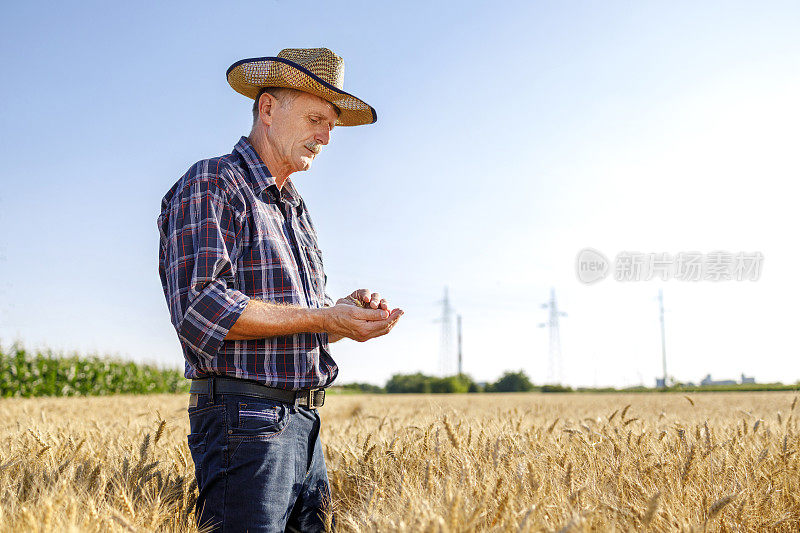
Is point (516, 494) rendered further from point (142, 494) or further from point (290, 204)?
point (290, 204)

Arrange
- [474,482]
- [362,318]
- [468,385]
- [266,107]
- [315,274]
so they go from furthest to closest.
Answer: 1. [468,385]
2. [315,274]
3. [266,107]
4. [362,318]
5. [474,482]

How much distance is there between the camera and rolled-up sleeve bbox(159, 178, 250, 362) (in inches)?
95.0

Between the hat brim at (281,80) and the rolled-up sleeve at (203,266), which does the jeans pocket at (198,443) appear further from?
the hat brim at (281,80)

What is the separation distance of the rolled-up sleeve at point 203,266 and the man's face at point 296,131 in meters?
0.46

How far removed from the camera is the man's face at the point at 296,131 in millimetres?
2971

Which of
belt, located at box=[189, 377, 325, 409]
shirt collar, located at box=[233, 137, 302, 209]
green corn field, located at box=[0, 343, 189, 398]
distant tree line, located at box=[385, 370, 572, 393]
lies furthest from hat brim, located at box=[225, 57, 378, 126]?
distant tree line, located at box=[385, 370, 572, 393]

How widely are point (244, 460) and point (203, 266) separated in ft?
2.62

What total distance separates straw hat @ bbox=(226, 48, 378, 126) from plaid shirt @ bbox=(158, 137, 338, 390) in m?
0.39

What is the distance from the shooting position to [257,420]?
2.54 metres

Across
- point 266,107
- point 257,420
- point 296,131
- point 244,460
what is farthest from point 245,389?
point 266,107

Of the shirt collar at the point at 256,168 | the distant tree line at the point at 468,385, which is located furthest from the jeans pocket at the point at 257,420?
the distant tree line at the point at 468,385

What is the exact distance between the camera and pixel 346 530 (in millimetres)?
2518

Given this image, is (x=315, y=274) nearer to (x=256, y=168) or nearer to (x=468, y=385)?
(x=256, y=168)

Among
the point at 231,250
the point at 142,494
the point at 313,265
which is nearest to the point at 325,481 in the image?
the point at 142,494
